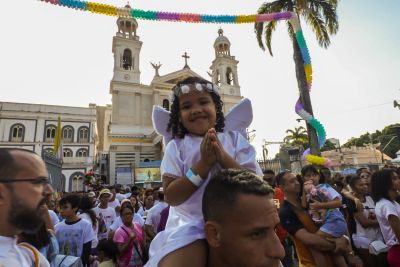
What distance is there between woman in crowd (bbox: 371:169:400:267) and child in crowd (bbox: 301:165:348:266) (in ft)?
1.64

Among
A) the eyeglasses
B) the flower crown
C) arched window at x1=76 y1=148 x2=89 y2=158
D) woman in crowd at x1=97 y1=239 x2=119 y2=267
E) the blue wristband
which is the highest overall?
arched window at x1=76 y1=148 x2=89 y2=158

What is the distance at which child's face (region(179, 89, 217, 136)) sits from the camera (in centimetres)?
167

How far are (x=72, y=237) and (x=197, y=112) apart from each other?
3.77 meters

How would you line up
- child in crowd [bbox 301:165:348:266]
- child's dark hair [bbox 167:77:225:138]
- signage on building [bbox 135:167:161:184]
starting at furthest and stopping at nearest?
signage on building [bbox 135:167:161:184] < child in crowd [bbox 301:165:348:266] < child's dark hair [bbox 167:77:225:138]

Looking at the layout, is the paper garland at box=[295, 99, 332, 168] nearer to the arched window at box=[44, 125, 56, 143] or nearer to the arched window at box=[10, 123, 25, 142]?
the arched window at box=[44, 125, 56, 143]

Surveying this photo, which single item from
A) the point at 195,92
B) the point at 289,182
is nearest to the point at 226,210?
the point at 195,92

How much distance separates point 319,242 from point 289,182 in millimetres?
830

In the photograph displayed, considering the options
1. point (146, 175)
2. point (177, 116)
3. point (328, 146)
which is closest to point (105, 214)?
point (177, 116)

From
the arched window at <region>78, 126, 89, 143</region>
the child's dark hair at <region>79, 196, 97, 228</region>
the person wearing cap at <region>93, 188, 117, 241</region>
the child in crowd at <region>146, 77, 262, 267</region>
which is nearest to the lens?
the child in crowd at <region>146, 77, 262, 267</region>

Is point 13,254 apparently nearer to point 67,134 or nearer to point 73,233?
point 73,233

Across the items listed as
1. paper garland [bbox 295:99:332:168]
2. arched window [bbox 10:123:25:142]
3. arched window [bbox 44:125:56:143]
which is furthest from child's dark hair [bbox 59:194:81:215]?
arched window [bbox 10:123:25:142]

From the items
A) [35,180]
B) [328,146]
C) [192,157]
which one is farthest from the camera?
[328,146]

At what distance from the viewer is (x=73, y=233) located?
4129 millimetres

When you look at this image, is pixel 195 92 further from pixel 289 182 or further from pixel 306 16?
pixel 306 16
